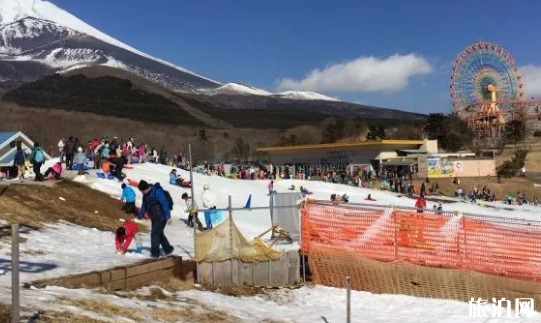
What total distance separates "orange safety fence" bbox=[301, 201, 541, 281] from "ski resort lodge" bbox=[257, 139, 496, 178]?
144 ft

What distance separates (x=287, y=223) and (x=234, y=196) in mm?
17994

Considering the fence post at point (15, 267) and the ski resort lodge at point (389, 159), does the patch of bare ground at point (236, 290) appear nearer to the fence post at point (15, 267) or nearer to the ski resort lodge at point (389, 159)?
the fence post at point (15, 267)

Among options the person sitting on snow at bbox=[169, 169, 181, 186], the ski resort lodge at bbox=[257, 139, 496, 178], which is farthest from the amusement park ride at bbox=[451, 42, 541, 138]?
the person sitting on snow at bbox=[169, 169, 181, 186]

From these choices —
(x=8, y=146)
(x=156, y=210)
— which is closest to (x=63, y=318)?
(x=156, y=210)

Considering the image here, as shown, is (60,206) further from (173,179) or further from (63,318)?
(63,318)

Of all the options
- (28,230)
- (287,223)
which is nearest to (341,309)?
(287,223)

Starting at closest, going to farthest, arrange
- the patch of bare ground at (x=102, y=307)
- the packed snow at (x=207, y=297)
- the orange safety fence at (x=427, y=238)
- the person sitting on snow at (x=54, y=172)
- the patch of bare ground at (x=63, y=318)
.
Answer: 1. the patch of bare ground at (x=63, y=318)
2. the patch of bare ground at (x=102, y=307)
3. the packed snow at (x=207, y=297)
4. the orange safety fence at (x=427, y=238)
5. the person sitting on snow at (x=54, y=172)

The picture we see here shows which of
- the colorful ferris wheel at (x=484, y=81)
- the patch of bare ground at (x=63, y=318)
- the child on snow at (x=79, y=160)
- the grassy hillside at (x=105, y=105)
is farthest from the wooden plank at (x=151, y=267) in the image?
the grassy hillside at (x=105, y=105)

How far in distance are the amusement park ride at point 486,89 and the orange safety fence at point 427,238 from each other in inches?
3142

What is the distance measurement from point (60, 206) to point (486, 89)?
81.3m

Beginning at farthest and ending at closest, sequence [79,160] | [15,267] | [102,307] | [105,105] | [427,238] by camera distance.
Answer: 1. [105,105]
2. [79,160]
3. [427,238]
4. [102,307]
5. [15,267]

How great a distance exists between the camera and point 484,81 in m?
88.4

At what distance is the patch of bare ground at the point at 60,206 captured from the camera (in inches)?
593

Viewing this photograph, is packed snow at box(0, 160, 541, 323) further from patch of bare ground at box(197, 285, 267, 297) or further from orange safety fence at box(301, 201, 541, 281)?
orange safety fence at box(301, 201, 541, 281)
